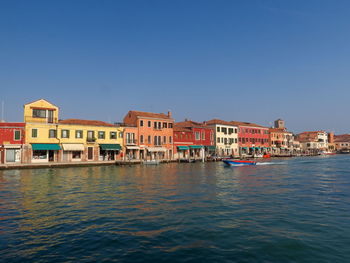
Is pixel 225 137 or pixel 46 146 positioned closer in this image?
pixel 46 146

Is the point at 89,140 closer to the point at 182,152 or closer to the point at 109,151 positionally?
the point at 109,151

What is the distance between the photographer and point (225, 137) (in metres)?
68.4

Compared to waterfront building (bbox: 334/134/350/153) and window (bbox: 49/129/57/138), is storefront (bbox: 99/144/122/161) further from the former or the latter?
waterfront building (bbox: 334/134/350/153)

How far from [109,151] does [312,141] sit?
92016 mm

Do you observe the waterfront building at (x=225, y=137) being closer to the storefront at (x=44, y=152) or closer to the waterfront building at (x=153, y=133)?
the waterfront building at (x=153, y=133)

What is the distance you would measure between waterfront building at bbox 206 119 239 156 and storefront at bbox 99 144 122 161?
87.0 ft

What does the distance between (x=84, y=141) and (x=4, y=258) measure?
3755cm

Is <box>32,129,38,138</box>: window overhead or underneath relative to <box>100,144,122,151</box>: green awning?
overhead

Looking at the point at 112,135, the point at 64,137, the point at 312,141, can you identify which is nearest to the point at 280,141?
the point at 312,141

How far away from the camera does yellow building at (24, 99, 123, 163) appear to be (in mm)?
38969

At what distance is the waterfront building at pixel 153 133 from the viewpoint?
1981 inches

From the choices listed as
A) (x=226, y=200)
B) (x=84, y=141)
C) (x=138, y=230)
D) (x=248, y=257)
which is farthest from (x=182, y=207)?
(x=84, y=141)

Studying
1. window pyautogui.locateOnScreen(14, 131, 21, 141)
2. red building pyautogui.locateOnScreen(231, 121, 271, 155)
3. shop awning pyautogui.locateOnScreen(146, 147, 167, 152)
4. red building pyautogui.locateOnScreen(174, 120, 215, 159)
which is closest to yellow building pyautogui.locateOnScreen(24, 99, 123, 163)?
window pyautogui.locateOnScreen(14, 131, 21, 141)

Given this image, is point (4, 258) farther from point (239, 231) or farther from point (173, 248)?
point (239, 231)
